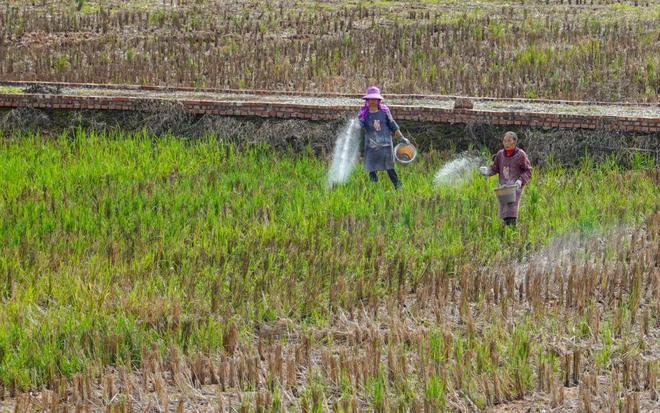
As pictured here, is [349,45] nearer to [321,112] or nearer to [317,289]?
[321,112]

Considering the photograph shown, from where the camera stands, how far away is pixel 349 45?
56.4 feet

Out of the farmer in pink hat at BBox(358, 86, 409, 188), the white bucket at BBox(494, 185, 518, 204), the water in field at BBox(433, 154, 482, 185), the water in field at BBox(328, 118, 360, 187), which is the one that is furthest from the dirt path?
the white bucket at BBox(494, 185, 518, 204)

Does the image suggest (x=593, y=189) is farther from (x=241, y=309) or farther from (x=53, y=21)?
(x=53, y=21)

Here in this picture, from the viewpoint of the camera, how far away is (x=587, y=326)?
6871 millimetres

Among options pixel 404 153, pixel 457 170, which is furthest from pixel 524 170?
pixel 457 170

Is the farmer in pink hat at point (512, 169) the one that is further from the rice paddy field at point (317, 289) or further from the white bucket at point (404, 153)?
the white bucket at point (404, 153)

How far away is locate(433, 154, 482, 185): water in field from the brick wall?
0.48m

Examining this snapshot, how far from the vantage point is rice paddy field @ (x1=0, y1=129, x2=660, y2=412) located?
600 cm

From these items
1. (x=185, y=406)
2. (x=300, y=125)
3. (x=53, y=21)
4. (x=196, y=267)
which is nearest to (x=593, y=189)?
(x=300, y=125)

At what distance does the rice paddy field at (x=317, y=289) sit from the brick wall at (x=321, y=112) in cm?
43

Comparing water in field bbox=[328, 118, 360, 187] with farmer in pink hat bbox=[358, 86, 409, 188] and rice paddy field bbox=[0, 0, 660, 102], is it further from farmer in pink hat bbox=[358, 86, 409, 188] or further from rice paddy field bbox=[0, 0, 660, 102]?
rice paddy field bbox=[0, 0, 660, 102]

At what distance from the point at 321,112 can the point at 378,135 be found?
5.90 ft

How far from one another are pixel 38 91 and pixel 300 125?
9.83 feet

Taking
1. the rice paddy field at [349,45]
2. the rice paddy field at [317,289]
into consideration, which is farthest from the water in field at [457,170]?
the rice paddy field at [349,45]
